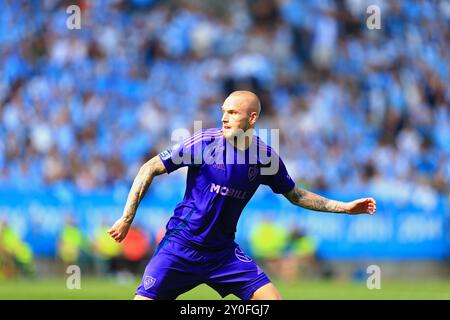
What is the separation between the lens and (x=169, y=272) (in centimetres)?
805

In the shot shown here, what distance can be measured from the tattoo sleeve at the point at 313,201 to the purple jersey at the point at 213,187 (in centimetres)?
54

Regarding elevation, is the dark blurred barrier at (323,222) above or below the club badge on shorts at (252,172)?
above

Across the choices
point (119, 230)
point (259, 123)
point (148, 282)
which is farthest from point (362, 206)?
point (259, 123)

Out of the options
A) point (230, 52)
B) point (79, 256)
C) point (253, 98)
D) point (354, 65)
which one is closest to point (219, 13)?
point (230, 52)

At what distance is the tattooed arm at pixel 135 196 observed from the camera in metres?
7.52

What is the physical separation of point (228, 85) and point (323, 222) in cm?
524

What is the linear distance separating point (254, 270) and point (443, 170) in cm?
1467

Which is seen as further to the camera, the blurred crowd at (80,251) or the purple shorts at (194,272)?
the blurred crowd at (80,251)

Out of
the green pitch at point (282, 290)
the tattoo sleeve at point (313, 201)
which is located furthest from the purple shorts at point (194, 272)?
the green pitch at point (282, 290)

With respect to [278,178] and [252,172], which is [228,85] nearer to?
[278,178]

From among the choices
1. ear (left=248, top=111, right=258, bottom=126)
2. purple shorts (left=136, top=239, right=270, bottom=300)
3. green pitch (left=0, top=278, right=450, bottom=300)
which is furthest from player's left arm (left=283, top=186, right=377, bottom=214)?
green pitch (left=0, top=278, right=450, bottom=300)

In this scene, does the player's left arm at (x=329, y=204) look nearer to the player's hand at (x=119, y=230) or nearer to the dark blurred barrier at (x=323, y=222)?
the player's hand at (x=119, y=230)

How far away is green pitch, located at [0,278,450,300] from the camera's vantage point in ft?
47.7
